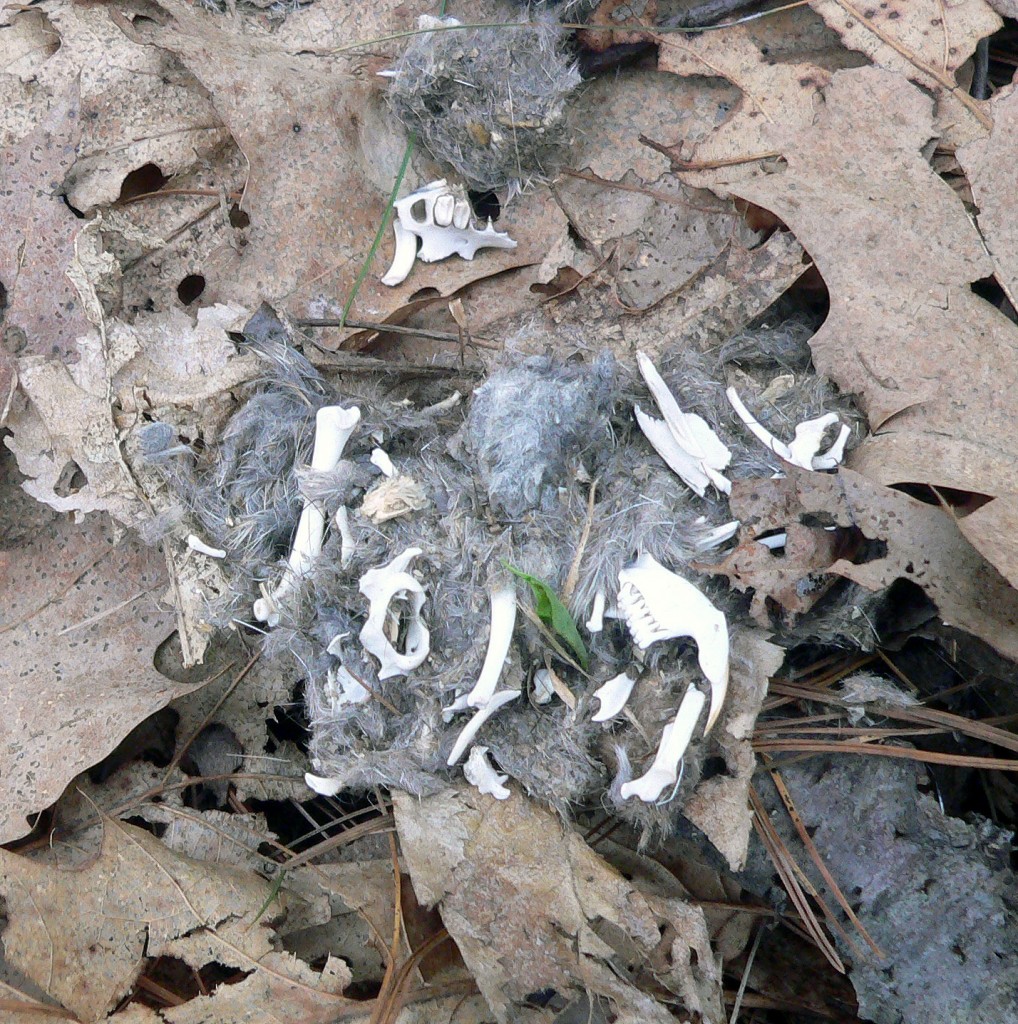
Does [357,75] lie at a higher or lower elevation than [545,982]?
higher

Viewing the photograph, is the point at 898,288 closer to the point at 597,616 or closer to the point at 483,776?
the point at 597,616

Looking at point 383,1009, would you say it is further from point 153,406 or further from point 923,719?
point 153,406

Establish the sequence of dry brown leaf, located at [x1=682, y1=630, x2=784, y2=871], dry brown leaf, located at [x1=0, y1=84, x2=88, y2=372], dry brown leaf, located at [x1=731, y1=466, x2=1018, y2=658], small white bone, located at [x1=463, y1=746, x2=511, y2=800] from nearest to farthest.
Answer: dry brown leaf, located at [x1=731, y1=466, x2=1018, y2=658] < dry brown leaf, located at [x1=682, y1=630, x2=784, y2=871] < small white bone, located at [x1=463, y1=746, x2=511, y2=800] < dry brown leaf, located at [x1=0, y1=84, x2=88, y2=372]

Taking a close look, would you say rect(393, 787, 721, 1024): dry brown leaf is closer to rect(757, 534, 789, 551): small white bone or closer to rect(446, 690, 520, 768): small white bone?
rect(446, 690, 520, 768): small white bone

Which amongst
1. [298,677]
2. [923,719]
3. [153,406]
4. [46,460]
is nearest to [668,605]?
[923,719]

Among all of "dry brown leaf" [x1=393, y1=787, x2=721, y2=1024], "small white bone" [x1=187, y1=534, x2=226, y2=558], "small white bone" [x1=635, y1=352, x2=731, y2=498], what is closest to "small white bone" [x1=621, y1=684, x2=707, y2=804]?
"dry brown leaf" [x1=393, y1=787, x2=721, y2=1024]

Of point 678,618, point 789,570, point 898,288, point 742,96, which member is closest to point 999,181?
point 898,288
